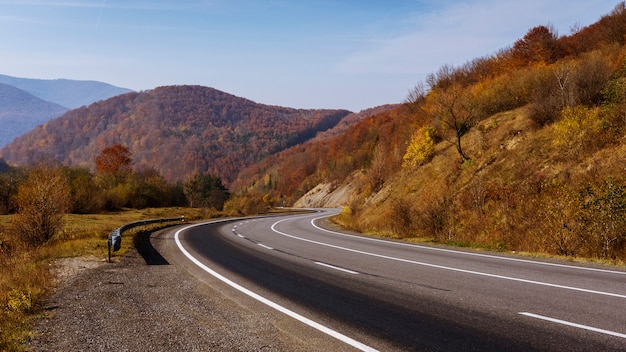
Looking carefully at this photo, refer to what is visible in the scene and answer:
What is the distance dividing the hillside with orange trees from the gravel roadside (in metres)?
11.7

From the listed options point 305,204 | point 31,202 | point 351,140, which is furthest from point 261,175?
point 31,202

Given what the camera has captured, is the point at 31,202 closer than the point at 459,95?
Yes

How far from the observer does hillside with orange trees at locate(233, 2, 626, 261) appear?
15297mm

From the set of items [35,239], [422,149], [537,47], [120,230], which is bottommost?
[35,239]

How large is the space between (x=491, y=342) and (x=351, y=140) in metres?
130

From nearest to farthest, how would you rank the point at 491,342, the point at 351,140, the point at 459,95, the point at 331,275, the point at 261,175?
the point at 491,342 < the point at 331,275 < the point at 459,95 < the point at 351,140 < the point at 261,175

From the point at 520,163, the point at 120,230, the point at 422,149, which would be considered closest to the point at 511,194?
the point at 520,163

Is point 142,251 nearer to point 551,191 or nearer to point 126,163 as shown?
point 551,191

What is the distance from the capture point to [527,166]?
24844mm

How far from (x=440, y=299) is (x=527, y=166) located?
1978 cm

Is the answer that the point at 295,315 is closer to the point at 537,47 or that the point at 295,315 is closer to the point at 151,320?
the point at 151,320

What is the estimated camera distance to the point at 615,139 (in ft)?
71.3

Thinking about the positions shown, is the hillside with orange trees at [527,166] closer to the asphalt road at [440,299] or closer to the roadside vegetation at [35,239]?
the asphalt road at [440,299]

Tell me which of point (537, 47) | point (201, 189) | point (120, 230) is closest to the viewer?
point (120, 230)
